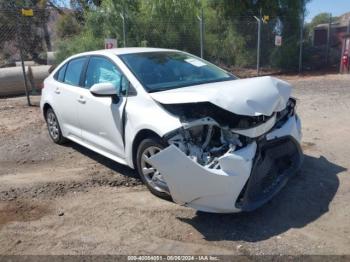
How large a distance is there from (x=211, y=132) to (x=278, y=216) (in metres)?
1.06

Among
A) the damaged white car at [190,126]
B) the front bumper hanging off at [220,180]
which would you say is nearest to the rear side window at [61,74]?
the damaged white car at [190,126]

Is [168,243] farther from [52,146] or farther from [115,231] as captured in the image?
[52,146]

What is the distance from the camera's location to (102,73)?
18.1 ft

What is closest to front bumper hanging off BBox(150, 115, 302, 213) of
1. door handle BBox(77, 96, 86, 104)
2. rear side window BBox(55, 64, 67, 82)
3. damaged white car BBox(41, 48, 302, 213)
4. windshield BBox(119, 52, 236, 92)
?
damaged white car BBox(41, 48, 302, 213)

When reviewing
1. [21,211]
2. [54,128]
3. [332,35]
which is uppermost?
[332,35]

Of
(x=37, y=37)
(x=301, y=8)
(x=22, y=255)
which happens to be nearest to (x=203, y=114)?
(x=22, y=255)

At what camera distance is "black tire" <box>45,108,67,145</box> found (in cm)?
682

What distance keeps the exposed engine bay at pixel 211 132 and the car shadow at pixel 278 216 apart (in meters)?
0.60

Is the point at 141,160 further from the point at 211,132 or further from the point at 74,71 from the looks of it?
the point at 74,71

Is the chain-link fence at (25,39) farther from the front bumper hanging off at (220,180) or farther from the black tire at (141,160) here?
the front bumper hanging off at (220,180)

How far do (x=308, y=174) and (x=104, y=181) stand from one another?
253 cm

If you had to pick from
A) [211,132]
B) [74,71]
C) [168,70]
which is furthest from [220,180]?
[74,71]

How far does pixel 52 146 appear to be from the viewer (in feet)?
23.0

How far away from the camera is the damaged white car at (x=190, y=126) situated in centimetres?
389
